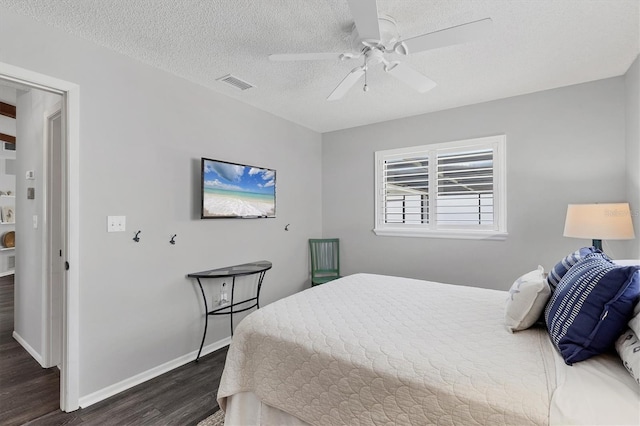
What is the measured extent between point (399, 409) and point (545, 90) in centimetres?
320

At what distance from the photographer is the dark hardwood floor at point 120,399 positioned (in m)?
2.00

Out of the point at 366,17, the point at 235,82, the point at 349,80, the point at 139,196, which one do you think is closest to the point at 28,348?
the point at 139,196

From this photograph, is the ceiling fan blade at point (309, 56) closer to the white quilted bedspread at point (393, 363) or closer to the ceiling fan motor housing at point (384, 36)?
the ceiling fan motor housing at point (384, 36)

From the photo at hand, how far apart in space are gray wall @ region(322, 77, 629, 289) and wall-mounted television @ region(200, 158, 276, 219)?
136 cm

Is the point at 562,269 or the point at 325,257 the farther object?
the point at 325,257

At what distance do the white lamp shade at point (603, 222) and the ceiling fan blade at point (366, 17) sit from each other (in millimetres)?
2048

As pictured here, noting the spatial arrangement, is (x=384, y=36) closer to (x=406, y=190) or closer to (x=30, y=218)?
(x=406, y=190)

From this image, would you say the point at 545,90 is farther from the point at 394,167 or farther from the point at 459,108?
the point at 394,167

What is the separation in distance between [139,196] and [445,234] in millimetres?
3057

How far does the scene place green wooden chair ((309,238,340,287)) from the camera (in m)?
4.13

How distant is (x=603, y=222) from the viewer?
2.27 meters

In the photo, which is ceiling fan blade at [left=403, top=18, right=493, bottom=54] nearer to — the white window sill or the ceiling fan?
the ceiling fan

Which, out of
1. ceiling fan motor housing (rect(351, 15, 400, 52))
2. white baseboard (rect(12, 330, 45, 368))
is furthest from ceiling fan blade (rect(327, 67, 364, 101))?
white baseboard (rect(12, 330, 45, 368))

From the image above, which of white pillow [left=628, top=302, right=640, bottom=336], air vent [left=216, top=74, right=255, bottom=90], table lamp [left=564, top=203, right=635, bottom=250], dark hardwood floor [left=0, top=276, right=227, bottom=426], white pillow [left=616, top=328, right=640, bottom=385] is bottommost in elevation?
dark hardwood floor [left=0, top=276, right=227, bottom=426]
